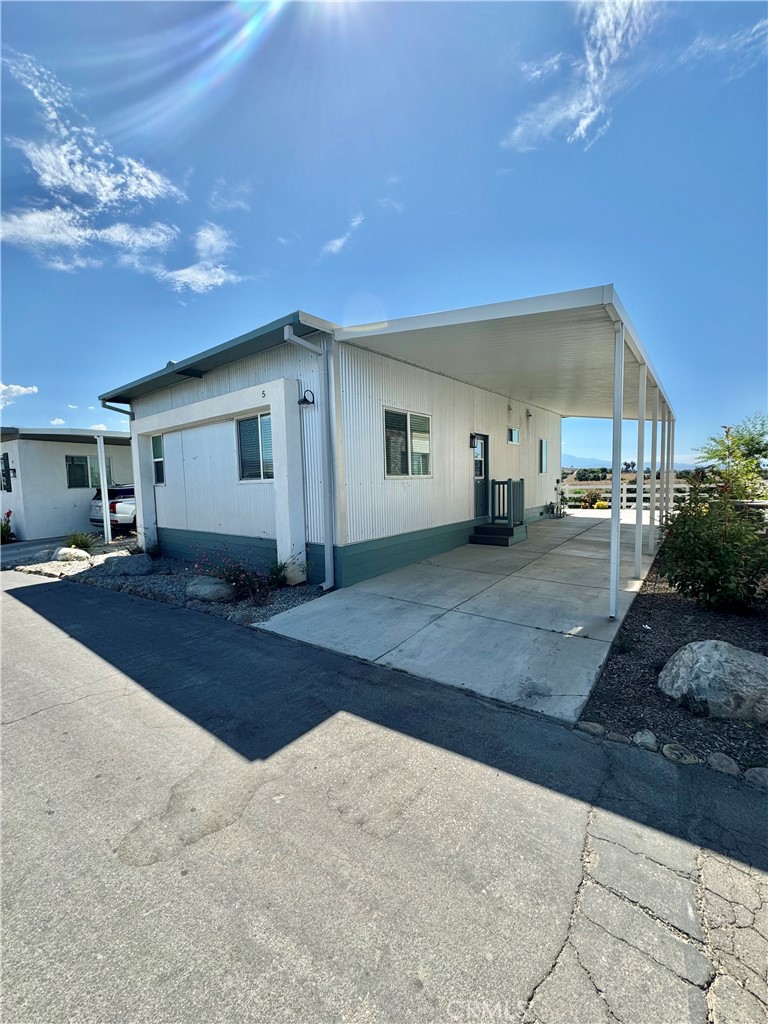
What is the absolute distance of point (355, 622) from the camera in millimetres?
5145

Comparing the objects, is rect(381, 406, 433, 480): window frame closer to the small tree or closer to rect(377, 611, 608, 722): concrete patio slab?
rect(377, 611, 608, 722): concrete patio slab

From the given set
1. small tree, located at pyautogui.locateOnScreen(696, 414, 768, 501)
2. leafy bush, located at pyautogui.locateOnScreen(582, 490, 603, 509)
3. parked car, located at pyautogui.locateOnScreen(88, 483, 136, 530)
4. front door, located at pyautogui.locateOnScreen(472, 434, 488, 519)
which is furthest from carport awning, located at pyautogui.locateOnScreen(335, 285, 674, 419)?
parked car, located at pyautogui.locateOnScreen(88, 483, 136, 530)

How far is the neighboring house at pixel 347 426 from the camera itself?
6051mm

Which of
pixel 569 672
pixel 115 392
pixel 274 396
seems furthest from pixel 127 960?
pixel 115 392

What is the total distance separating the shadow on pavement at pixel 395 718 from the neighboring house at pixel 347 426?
2.37 metres

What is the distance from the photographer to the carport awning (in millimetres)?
4734

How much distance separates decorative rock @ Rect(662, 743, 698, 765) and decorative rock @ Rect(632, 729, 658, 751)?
58mm

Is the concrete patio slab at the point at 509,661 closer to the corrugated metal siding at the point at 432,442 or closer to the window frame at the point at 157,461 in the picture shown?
the corrugated metal siding at the point at 432,442

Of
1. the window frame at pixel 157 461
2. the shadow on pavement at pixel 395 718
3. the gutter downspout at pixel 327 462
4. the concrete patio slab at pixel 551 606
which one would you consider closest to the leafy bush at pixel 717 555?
the concrete patio slab at pixel 551 606

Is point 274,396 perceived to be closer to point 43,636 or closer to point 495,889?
point 43,636

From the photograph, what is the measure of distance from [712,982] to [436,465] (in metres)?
7.69

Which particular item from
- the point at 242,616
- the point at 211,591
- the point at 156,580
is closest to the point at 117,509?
the point at 156,580

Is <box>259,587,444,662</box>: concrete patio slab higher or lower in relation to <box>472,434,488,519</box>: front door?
lower

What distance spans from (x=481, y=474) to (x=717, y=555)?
590 centimetres
